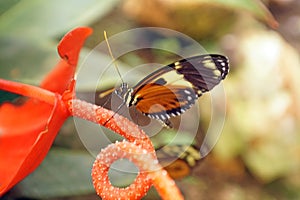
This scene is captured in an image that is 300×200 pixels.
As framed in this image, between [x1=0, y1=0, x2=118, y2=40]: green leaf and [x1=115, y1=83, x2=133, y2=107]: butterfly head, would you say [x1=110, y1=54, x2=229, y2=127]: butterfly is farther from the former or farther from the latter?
[x1=0, y1=0, x2=118, y2=40]: green leaf

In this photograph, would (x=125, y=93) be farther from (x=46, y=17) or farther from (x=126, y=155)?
(x=46, y=17)

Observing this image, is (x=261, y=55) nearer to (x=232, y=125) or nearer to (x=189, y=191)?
(x=232, y=125)

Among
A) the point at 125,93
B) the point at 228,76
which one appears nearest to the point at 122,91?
the point at 125,93

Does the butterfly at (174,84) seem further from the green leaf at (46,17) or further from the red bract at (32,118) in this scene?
the green leaf at (46,17)

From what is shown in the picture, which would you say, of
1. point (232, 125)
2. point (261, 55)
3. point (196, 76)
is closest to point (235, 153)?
point (232, 125)

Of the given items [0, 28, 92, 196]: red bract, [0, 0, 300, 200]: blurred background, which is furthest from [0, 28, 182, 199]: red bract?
[0, 0, 300, 200]: blurred background

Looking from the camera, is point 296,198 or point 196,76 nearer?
point 196,76
